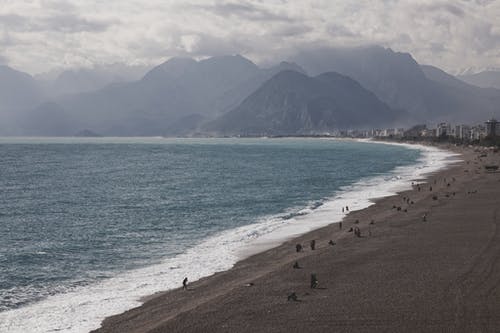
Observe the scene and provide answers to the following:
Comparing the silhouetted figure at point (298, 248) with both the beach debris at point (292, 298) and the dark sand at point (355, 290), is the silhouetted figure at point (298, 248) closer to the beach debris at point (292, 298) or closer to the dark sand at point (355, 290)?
the dark sand at point (355, 290)

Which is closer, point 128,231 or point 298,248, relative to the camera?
point 298,248

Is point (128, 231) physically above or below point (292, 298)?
below

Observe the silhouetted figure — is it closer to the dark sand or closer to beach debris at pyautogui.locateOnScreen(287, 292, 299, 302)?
the dark sand

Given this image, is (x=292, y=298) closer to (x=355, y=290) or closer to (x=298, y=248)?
(x=355, y=290)

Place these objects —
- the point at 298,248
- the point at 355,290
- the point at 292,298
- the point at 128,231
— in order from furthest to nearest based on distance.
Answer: the point at 128,231
the point at 298,248
the point at 355,290
the point at 292,298

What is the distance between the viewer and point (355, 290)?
27031 mm

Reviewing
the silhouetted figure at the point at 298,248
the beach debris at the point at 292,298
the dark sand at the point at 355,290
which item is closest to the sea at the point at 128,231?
the dark sand at the point at 355,290

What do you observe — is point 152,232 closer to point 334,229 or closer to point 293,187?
point 334,229

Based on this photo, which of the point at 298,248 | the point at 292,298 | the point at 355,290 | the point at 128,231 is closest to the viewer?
the point at 292,298

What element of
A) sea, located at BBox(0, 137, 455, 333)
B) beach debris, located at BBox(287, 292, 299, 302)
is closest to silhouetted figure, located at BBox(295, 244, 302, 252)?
sea, located at BBox(0, 137, 455, 333)

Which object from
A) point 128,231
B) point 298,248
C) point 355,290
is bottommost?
point 128,231

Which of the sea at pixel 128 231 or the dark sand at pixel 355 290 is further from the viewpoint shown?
the sea at pixel 128 231

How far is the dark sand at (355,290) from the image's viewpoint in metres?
22.6

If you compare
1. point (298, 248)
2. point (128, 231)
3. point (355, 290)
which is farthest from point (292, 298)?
point (128, 231)
